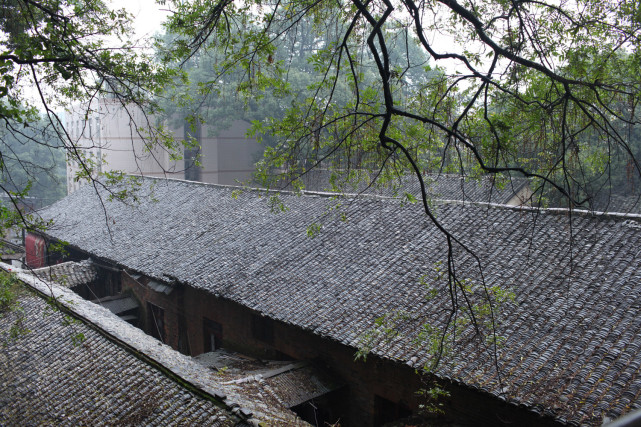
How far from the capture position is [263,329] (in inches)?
456

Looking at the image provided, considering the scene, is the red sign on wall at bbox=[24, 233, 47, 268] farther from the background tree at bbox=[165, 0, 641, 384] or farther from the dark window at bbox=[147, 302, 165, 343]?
the background tree at bbox=[165, 0, 641, 384]

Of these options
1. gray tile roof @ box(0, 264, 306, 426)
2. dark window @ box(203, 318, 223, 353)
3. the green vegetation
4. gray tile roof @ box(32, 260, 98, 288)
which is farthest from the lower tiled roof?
gray tile roof @ box(32, 260, 98, 288)

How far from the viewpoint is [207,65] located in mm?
29484

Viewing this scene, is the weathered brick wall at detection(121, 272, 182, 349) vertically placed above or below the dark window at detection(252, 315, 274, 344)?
below

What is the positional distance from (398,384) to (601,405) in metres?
3.39

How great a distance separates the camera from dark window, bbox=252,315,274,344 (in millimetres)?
11320

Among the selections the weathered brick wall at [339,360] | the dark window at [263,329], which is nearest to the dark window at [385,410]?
the weathered brick wall at [339,360]

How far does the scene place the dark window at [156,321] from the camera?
1470 cm

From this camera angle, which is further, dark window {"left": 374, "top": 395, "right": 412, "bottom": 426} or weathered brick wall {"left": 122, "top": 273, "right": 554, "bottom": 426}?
dark window {"left": 374, "top": 395, "right": 412, "bottom": 426}

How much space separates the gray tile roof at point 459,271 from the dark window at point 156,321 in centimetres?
145

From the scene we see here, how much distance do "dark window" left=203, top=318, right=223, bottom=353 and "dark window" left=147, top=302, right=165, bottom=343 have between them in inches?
77.9

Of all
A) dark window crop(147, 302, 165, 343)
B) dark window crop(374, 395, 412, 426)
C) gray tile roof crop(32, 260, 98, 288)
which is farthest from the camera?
gray tile roof crop(32, 260, 98, 288)

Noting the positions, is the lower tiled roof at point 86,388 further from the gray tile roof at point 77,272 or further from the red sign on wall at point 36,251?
the red sign on wall at point 36,251

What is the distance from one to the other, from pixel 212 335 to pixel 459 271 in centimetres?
668
